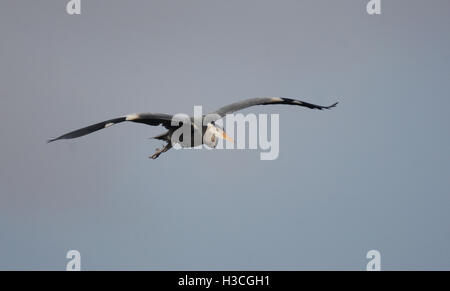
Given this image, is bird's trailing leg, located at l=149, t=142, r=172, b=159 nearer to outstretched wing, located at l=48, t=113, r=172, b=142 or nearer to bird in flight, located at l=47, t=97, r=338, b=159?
bird in flight, located at l=47, t=97, r=338, b=159

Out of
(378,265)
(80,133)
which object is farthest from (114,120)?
(378,265)

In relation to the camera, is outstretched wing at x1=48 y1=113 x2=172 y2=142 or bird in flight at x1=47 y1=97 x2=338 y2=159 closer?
outstretched wing at x1=48 y1=113 x2=172 y2=142

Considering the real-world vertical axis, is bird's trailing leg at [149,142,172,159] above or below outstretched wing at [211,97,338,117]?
below

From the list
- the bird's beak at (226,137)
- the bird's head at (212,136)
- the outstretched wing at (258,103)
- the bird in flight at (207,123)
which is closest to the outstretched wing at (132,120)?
the bird in flight at (207,123)

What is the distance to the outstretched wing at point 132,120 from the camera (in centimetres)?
2128

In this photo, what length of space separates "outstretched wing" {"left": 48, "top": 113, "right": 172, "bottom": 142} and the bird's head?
4.12 ft

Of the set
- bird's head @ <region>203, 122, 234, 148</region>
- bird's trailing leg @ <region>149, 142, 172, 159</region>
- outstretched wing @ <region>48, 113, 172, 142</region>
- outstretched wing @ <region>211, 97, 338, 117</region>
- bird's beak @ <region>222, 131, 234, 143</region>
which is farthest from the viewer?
outstretched wing @ <region>211, 97, 338, 117</region>

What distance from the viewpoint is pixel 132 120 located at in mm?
22859

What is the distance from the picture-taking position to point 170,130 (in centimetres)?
2494

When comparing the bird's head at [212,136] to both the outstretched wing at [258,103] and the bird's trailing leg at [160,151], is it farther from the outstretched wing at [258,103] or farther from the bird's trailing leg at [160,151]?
the bird's trailing leg at [160,151]

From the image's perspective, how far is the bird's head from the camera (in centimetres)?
2475

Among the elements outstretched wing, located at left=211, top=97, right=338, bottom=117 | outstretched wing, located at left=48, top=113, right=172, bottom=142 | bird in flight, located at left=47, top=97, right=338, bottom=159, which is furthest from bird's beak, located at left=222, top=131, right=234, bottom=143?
outstretched wing, located at left=48, top=113, right=172, bottom=142
